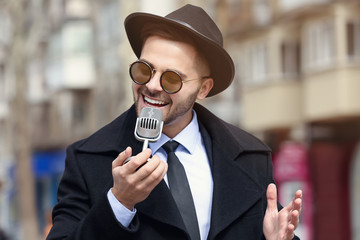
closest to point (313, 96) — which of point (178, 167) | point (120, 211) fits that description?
point (178, 167)

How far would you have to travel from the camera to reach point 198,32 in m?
3.25

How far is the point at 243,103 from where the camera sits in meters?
25.7

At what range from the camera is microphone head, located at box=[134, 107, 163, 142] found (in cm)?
301

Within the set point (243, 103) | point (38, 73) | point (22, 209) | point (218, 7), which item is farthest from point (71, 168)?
point (38, 73)

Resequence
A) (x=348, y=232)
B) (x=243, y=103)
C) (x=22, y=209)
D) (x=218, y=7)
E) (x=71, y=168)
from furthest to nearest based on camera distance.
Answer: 1. (x=218, y=7)
2. (x=243, y=103)
3. (x=22, y=209)
4. (x=348, y=232)
5. (x=71, y=168)

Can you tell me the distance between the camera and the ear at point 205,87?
3455 millimetres

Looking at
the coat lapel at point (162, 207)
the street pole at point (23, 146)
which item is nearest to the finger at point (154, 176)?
the coat lapel at point (162, 207)

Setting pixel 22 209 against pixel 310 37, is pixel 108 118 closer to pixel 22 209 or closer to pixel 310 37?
pixel 22 209

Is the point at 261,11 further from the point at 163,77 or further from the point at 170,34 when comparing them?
the point at 163,77

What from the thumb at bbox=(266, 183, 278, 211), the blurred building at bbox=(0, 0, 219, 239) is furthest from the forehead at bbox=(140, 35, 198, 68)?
the blurred building at bbox=(0, 0, 219, 239)

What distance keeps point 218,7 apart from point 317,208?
878 centimetres

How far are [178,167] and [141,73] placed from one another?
399 millimetres

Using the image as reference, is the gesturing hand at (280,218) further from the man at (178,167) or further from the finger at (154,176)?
the finger at (154,176)

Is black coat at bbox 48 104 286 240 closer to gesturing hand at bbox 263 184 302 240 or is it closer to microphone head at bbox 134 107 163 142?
gesturing hand at bbox 263 184 302 240
